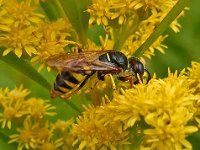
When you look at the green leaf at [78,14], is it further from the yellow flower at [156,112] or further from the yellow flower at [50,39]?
the yellow flower at [156,112]

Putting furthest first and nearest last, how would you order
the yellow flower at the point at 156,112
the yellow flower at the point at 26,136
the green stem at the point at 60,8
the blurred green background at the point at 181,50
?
the blurred green background at the point at 181,50 < the yellow flower at the point at 26,136 < the green stem at the point at 60,8 < the yellow flower at the point at 156,112

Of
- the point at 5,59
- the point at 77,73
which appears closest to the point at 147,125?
the point at 77,73

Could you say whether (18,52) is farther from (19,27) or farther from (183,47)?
(183,47)

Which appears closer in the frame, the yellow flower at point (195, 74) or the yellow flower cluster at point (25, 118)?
the yellow flower at point (195, 74)

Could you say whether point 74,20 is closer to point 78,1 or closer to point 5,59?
point 78,1

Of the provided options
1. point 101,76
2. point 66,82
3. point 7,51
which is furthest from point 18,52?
point 101,76

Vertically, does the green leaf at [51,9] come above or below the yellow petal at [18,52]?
above

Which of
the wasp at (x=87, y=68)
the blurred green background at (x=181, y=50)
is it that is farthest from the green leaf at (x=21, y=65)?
the blurred green background at (x=181, y=50)

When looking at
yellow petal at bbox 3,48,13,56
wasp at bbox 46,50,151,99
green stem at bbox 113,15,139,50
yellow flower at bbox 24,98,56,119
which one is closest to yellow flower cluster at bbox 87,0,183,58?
green stem at bbox 113,15,139,50
